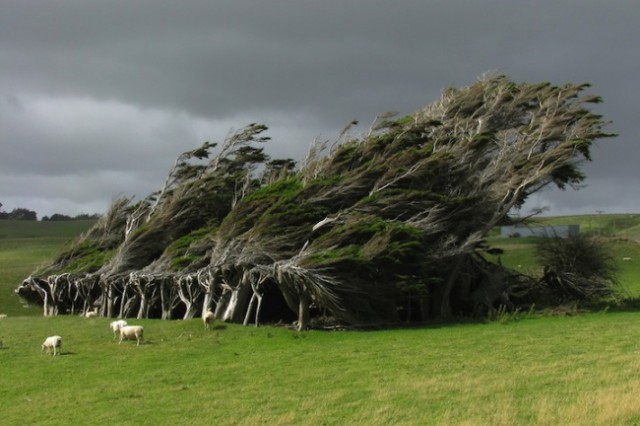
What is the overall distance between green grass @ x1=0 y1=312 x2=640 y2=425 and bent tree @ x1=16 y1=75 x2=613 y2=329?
9.89ft

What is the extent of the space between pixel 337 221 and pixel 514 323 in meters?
8.34

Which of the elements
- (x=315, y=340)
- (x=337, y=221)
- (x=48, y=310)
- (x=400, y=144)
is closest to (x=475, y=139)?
(x=400, y=144)

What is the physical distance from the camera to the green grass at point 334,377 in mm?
12672

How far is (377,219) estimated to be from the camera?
29641 millimetres

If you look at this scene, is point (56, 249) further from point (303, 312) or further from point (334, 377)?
point (334, 377)

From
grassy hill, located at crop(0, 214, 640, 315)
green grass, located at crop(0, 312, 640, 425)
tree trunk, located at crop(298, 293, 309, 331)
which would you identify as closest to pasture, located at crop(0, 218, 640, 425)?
green grass, located at crop(0, 312, 640, 425)

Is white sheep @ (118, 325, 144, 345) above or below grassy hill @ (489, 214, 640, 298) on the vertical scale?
below

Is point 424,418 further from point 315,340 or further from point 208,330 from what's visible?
point 208,330

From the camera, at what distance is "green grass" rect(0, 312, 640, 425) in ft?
41.6

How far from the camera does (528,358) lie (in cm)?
1856

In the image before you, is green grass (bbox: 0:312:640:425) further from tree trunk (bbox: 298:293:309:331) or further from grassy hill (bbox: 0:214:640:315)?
grassy hill (bbox: 0:214:640:315)

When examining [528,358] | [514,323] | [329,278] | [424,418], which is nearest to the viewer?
[424,418]

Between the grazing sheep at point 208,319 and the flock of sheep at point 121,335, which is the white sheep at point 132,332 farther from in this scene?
the grazing sheep at point 208,319

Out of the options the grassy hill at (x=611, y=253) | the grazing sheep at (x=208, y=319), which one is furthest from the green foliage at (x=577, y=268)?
the grazing sheep at (x=208, y=319)
